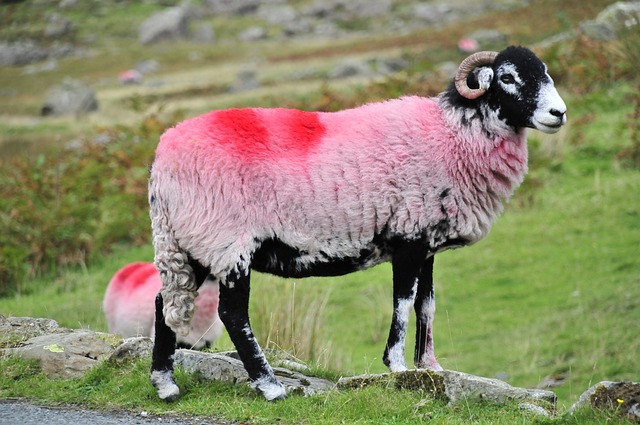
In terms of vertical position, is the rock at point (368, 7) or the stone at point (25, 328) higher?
the stone at point (25, 328)

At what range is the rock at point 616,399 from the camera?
20.6ft

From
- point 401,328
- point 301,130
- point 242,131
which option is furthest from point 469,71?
point 401,328

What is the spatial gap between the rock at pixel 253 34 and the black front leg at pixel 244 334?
81.2 metres

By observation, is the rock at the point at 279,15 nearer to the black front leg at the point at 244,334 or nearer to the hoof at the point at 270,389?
the black front leg at the point at 244,334

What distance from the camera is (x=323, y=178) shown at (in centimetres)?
720

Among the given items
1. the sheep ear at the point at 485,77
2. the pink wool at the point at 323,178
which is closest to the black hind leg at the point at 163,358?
the pink wool at the point at 323,178

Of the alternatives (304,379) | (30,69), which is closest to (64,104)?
(30,69)

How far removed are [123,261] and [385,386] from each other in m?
10.6

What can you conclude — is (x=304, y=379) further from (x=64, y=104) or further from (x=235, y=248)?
(x=64, y=104)

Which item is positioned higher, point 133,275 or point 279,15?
point 133,275

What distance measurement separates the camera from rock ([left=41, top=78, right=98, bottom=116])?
4769cm

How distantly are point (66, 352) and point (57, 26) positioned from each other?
9009 centimetres

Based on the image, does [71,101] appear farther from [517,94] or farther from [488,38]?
[517,94]

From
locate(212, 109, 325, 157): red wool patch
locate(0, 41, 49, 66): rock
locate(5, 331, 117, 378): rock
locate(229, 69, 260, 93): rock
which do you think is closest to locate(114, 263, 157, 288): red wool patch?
locate(5, 331, 117, 378): rock
